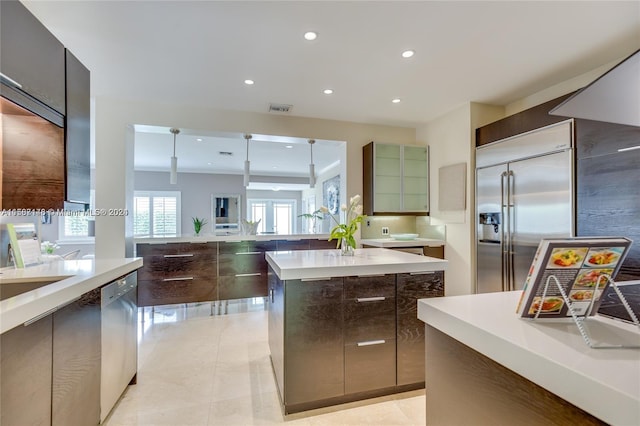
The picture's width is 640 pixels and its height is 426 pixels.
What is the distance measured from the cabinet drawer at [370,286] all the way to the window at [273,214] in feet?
27.7

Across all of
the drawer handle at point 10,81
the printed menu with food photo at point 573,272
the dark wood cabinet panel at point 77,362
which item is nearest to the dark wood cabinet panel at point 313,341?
the dark wood cabinet panel at point 77,362

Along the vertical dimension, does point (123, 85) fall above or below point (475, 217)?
above

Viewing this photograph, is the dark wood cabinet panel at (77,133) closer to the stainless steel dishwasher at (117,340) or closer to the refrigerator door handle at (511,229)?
the stainless steel dishwasher at (117,340)

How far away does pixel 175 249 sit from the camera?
11.8ft

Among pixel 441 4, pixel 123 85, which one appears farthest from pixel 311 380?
pixel 123 85

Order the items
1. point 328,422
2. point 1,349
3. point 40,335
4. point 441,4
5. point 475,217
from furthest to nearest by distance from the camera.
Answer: point 475,217 → point 441,4 → point 328,422 → point 40,335 → point 1,349

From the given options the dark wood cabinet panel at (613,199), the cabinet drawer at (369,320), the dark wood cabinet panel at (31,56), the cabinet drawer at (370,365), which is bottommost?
the cabinet drawer at (370,365)

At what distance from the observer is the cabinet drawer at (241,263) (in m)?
3.77

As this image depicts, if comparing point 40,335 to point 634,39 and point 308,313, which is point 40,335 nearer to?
point 308,313

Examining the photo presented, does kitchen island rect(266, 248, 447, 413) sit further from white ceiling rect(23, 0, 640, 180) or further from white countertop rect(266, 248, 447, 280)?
white ceiling rect(23, 0, 640, 180)

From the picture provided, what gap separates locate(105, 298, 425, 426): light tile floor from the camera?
1757 millimetres

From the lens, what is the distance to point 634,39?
2.24 metres

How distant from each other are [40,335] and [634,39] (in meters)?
4.12

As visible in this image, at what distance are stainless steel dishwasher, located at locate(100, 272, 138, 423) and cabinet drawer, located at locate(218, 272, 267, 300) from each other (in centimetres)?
161
